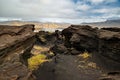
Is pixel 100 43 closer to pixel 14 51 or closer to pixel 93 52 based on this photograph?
pixel 93 52

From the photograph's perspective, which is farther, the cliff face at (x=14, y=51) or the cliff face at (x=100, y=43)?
the cliff face at (x=100, y=43)

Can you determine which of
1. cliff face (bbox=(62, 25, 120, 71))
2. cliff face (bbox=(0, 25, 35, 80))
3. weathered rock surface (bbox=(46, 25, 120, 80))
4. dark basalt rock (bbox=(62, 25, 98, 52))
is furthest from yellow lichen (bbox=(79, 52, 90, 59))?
cliff face (bbox=(0, 25, 35, 80))

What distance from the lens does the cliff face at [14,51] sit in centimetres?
1451

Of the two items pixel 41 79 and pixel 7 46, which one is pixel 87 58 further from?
pixel 7 46

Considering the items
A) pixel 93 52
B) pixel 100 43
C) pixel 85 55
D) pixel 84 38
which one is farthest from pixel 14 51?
pixel 84 38

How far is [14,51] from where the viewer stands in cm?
2347

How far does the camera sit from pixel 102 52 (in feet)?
104

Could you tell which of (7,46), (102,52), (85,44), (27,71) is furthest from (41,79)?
(85,44)

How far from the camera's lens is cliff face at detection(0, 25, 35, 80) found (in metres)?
14.5

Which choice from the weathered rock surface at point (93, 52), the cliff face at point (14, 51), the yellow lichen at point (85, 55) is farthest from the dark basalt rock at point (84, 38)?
the cliff face at point (14, 51)

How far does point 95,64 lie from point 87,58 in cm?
416

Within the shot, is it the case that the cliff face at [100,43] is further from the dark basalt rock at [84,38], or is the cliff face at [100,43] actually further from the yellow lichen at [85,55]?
the yellow lichen at [85,55]

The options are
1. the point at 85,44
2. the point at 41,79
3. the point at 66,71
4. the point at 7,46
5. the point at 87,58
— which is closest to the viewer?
the point at 7,46

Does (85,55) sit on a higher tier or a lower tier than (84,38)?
lower
